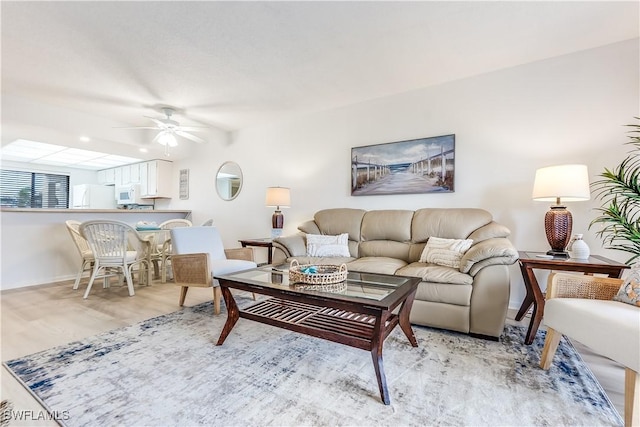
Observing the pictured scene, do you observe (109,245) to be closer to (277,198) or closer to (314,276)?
(277,198)

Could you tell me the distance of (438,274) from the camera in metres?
2.31

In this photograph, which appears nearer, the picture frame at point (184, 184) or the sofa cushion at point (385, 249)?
the sofa cushion at point (385, 249)

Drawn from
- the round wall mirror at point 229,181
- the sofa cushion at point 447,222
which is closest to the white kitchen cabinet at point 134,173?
the round wall mirror at point 229,181

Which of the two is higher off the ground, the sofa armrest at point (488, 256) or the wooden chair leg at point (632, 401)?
the sofa armrest at point (488, 256)

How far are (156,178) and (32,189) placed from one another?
122 inches

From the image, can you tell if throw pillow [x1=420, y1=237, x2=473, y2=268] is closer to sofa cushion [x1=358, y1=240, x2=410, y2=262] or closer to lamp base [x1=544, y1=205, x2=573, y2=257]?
sofa cushion [x1=358, y1=240, x2=410, y2=262]

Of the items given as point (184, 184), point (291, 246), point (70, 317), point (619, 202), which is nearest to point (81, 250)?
point (70, 317)

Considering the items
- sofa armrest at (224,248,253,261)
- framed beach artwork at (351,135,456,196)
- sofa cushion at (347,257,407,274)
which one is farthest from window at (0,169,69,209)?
sofa cushion at (347,257,407,274)

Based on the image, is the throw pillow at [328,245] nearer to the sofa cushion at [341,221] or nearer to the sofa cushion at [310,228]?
the sofa cushion at [341,221]

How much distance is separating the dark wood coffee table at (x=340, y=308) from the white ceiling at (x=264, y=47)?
1960 millimetres

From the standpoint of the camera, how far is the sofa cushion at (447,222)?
9.18 feet

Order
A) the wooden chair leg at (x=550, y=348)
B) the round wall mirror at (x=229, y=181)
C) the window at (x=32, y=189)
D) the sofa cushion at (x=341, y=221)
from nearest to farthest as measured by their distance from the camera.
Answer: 1. the wooden chair leg at (x=550, y=348)
2. the sofa cushion at (x=341, y=221)
3. the round wall mirror at (x=229, y=181)
4. the window at (x=32, y=189)

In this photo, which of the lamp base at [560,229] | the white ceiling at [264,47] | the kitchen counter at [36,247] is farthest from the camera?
the kitchen counter at [36,247]

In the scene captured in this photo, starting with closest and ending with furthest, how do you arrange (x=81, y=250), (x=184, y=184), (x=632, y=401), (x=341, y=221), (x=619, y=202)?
(x=632, y=401), (x=619, y=202), (x=341, y=221), (x=81, y=250), (x=184, y=184)
